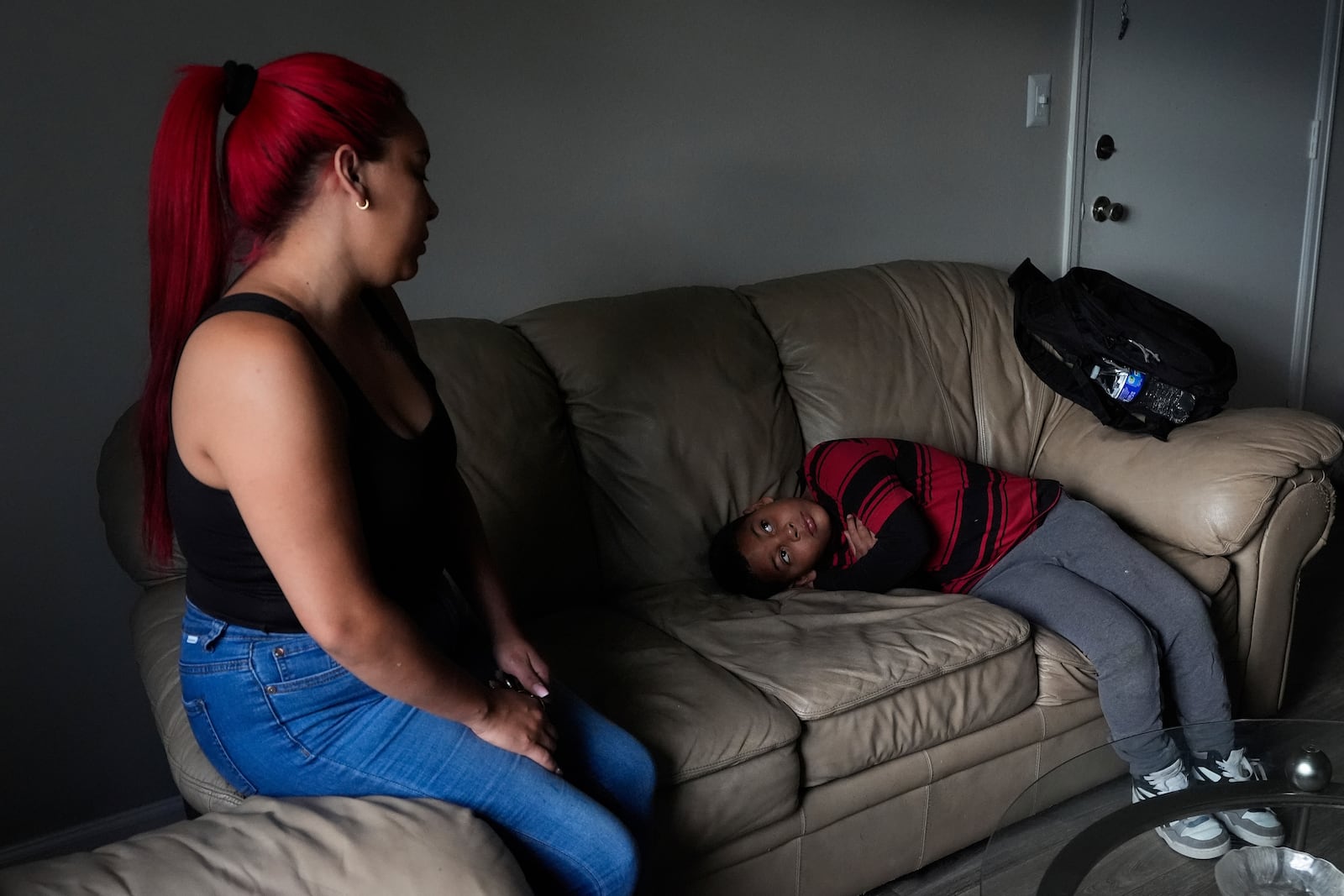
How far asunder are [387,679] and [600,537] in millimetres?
954

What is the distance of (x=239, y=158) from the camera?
114 centimetres

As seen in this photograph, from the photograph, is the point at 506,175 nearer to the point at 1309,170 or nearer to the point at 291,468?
the point at 291,468

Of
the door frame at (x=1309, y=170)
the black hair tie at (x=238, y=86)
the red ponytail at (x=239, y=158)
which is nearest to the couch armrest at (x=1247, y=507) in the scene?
the door frame at (x=1309, y=170)

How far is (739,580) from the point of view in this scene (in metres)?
2.07

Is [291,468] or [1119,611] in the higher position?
[291,468]

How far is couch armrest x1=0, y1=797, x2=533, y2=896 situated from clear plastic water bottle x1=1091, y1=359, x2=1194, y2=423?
1.75 m

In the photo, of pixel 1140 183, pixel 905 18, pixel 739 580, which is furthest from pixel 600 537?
pixel 1140 183

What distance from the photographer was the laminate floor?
1245 mm

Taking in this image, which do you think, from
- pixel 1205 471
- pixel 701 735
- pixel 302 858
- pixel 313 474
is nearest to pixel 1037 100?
pixel 1205 471

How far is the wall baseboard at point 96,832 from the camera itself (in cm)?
198

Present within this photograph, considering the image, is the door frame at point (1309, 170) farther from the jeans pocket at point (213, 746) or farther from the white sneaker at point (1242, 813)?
the jeans pocket at point (213, 746)

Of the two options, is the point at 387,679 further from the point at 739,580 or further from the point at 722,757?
the point at 739,580

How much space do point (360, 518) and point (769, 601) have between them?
3.45ft

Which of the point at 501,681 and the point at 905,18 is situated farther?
the point at 905,18
